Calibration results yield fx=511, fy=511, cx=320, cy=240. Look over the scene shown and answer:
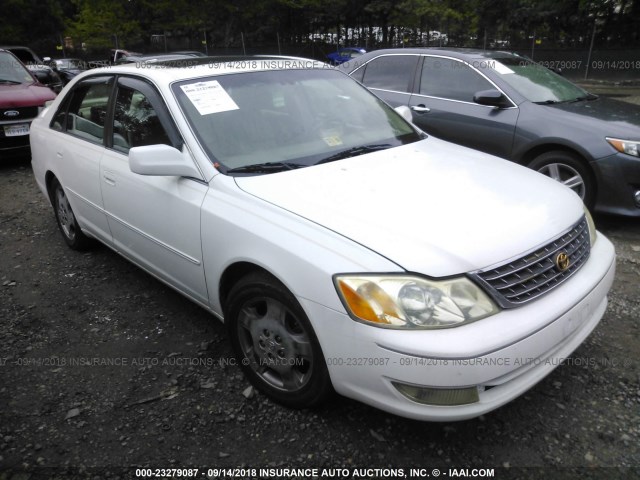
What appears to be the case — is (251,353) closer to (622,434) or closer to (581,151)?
(622,434)

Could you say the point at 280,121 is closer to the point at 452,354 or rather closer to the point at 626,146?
the point at 452,354

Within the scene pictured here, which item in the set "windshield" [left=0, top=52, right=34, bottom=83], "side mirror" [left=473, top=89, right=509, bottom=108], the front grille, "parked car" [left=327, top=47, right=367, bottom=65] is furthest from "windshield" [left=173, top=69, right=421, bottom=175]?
"parked car" [left=327, top=47, right=367, bottom=65]

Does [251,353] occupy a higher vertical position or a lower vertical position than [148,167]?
lower

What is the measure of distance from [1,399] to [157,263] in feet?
3.63

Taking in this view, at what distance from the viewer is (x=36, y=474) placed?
230 cm

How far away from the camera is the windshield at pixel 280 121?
9.26 ft

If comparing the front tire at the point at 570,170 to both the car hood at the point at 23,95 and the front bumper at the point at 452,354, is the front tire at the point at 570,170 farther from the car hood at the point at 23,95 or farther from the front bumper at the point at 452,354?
the car hood at the point at 23,95

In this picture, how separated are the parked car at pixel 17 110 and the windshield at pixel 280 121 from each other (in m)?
6.14

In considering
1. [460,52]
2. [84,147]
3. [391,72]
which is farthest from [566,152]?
[84,147]

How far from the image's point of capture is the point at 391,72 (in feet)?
20.1

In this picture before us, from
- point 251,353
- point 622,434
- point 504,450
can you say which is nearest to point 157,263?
point 251,353

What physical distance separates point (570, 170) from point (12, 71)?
349 inches

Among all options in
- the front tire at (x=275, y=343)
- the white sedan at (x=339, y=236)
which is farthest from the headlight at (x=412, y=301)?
the front tire at (x=275, y=343)

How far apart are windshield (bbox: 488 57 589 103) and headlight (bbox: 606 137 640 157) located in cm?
90
